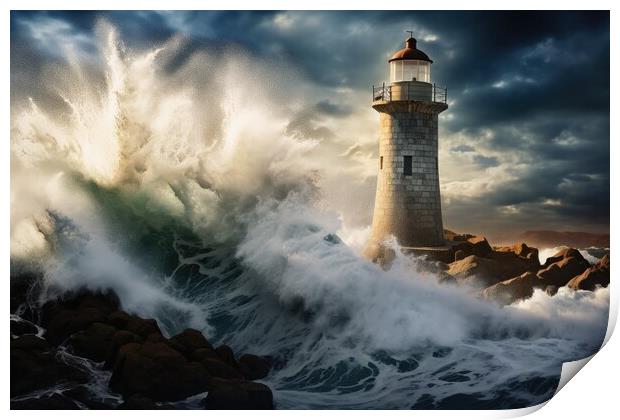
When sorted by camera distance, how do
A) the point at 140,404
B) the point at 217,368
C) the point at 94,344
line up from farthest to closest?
the point at 94,344 → the point at 217,368 → the point at 140,404

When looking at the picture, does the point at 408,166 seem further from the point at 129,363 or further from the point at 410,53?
the point at 129,363

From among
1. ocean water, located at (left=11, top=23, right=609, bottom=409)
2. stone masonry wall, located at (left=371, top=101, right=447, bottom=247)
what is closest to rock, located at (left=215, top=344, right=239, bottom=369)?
ocean water, located at (left=11, top=23, right=609, bottom=409)

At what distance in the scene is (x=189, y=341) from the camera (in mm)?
7039

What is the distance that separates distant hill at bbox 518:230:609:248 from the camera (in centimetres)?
731

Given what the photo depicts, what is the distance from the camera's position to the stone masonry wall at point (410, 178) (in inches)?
304

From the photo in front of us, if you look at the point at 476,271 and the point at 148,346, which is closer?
the point at 148,346

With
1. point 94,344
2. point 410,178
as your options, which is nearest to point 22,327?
point 94,344

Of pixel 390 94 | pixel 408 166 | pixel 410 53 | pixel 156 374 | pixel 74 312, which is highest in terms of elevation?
pixel 410 53

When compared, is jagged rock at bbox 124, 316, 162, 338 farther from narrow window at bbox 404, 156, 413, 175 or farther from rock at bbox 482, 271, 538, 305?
Result: rock at bbox 482, 271, 538, 305

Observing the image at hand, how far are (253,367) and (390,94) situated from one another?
305cm

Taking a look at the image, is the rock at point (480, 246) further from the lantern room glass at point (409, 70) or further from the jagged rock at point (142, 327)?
the jagged rock at point (142, 327)

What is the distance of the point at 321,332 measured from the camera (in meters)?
7.43
